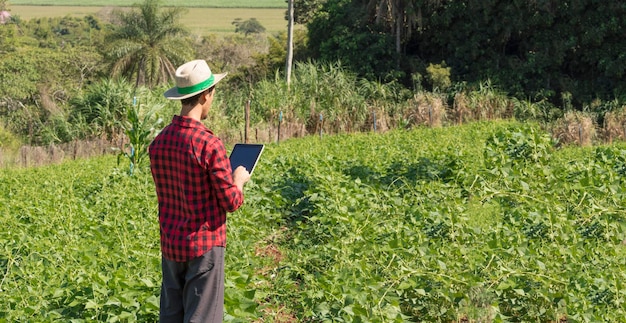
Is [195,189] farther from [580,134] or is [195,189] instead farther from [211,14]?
[211,14]

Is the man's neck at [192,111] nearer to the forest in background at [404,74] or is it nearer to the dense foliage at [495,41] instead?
the forest in background at [404,74]

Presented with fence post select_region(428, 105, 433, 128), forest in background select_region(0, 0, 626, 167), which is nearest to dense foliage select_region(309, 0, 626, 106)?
forest in background select_region(0, 0, 626, 167)

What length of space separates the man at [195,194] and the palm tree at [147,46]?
75.9 feet

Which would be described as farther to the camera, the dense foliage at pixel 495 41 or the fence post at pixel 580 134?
the dense foliage at pixel 495 41

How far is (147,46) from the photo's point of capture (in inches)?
1069

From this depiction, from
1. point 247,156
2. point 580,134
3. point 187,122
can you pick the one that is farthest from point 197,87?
point 580,134

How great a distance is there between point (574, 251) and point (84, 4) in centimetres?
11581

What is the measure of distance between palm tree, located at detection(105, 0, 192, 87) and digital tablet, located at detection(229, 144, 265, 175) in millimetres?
22963

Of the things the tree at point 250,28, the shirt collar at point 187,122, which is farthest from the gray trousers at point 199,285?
the tree at point 250,28

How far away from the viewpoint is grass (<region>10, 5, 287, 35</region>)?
9775 centimetres

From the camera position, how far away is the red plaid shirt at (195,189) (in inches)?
152

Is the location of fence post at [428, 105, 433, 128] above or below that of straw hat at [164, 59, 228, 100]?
below

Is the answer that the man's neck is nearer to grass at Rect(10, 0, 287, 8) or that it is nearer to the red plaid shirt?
the red plaid shirt

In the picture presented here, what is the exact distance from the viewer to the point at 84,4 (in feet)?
375
